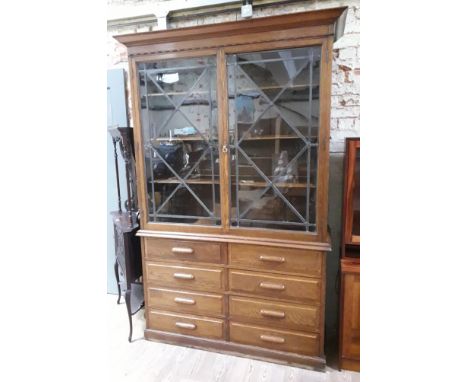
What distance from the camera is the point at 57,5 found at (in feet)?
1.31

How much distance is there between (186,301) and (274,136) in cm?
120

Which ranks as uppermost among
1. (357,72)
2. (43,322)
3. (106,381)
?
(357,72)

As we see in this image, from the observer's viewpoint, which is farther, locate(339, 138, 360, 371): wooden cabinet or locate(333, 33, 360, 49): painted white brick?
locate(333, 33, 360, 49): painted white brick

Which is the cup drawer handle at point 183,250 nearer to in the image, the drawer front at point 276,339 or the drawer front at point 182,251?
the drawer front at point 182,251

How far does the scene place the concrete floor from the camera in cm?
164

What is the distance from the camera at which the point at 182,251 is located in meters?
1.80

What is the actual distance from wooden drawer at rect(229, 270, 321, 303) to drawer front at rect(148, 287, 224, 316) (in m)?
0.17

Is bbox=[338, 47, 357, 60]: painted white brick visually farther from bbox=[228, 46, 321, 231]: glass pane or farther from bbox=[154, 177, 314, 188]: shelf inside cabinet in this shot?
bbox=[154, 177, 314, 188]: shelf inside cabinet

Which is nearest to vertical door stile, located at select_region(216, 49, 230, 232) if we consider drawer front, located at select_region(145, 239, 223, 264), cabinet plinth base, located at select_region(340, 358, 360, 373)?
drawer front, located at select_region(145, 239, 223, 264)

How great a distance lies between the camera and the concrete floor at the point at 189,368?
64.5 inches

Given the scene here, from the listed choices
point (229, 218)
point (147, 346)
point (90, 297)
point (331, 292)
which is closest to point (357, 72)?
point (229, 218)
